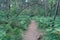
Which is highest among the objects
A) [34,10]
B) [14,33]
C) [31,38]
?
[14,33]

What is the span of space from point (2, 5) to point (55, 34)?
799 inches

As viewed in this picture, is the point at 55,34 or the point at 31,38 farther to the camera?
the point at 31,38

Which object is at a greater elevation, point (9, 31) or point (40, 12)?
point (9, 31)

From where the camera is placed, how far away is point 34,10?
31.8m

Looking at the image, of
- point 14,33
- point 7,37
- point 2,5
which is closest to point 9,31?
point 14,33

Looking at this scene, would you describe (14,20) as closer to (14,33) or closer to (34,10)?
(14,33)

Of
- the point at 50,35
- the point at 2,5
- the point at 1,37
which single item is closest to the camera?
the point at 1,37

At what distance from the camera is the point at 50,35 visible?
952 cm

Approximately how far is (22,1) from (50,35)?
26.6m

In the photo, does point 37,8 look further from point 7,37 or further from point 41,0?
point 7,37

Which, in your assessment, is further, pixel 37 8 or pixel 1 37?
pixel 37 8

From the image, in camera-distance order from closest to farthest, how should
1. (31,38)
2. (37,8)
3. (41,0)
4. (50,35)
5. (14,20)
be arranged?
(50,35) < (31,38) < (14,20) < (37,8) < (41,0)

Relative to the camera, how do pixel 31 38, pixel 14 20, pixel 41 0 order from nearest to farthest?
pixel 31 38 → pixel 14 20 → pixel 41 0

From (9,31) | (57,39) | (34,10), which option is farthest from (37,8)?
(57,39)
